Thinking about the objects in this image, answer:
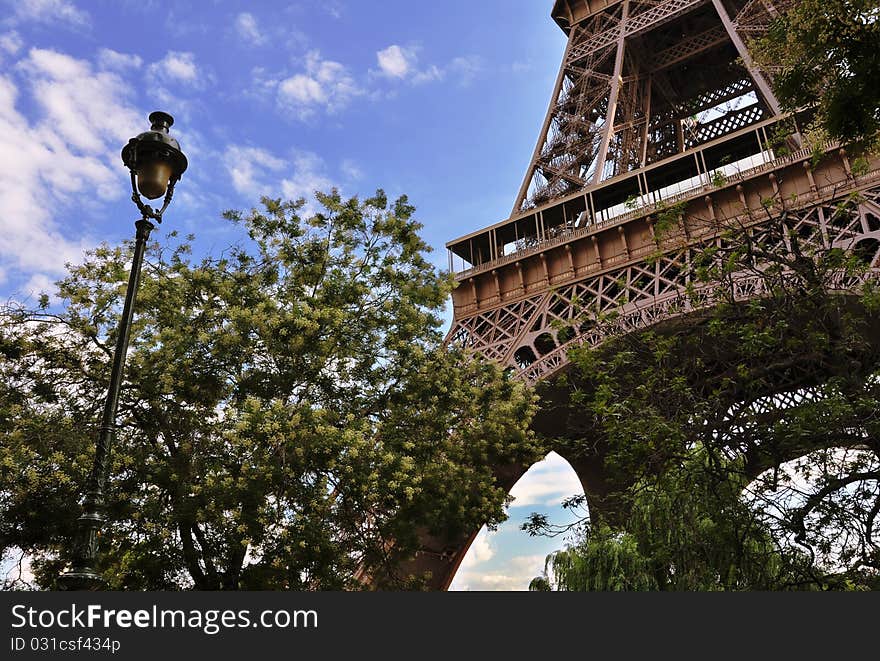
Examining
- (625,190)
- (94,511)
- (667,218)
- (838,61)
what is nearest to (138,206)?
(94,511)

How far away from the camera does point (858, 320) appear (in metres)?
7.32

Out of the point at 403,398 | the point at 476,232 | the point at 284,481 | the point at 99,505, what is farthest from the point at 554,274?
the point at 99,505

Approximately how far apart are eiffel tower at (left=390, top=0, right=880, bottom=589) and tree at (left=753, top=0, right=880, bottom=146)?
297cm

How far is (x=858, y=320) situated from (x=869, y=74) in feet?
9.67

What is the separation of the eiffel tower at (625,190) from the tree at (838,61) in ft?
9.74

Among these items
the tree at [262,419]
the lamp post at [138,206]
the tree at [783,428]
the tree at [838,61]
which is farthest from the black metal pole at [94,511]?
the tree at [838,61]

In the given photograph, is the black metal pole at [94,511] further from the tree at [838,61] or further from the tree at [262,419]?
the tree at [838,61]

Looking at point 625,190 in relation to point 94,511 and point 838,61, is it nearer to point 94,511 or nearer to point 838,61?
point 838,61

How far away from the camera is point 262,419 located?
927cm

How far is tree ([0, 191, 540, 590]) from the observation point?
364 inches

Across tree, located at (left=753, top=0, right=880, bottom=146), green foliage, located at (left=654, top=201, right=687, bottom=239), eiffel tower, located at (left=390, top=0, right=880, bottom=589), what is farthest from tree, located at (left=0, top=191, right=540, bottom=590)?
tree, located at (left=753, top=0, right=880, bottom=146)

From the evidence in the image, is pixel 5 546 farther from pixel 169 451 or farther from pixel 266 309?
pixel 266 309

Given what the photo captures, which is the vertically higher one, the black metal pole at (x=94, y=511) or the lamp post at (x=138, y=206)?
the lamp post at (x=138, y=206)

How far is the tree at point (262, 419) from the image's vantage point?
9234mm
